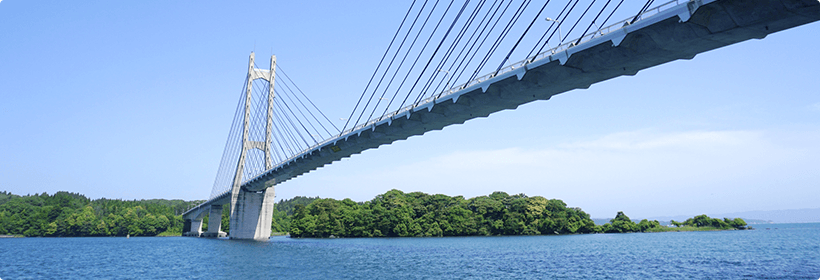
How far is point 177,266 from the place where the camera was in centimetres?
4097

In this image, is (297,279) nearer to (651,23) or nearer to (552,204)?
(651,23)

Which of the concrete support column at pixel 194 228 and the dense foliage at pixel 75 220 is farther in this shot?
the dense foliage at pixel 75 220

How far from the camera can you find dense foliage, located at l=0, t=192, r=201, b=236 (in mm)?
138000

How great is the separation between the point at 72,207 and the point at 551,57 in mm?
174536

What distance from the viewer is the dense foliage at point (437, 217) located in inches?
4222

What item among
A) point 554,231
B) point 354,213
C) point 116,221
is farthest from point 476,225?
point 116,221

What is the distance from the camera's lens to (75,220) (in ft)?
461

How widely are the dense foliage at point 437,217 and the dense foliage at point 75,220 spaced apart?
182 ft

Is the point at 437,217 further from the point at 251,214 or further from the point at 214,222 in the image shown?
the point at 214,222

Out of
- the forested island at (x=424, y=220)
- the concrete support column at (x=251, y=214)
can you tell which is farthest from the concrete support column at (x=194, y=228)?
the concrete support column at (x=251, y=214)

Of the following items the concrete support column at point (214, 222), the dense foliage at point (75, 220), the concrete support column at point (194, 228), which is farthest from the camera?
the dense foliage at point (75, 220)

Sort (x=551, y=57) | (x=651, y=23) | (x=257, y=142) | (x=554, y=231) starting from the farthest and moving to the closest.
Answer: (x=554, y=231) < (x=257, y=142) < (x=551, y=57) < (x=651, y=23)

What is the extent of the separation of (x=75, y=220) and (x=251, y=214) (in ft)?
289

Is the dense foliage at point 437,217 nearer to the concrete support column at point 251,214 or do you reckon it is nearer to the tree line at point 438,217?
the tree line at point 438,217
